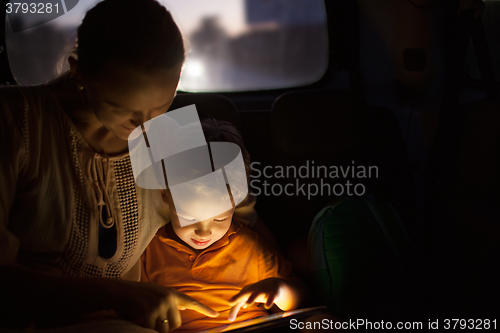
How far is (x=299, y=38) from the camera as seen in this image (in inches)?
75.8

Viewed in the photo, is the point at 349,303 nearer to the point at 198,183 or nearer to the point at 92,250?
the point at 198,183

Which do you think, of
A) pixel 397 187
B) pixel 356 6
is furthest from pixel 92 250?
pixel 356 6

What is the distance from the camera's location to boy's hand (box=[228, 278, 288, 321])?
3.07 feet

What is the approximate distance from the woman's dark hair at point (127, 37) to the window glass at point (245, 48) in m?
1.08

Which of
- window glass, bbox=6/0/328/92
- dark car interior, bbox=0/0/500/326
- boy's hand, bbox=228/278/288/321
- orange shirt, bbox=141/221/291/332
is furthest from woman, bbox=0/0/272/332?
window glass, bbox=6/0/328/92

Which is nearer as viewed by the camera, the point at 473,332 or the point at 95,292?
the point at 95,292

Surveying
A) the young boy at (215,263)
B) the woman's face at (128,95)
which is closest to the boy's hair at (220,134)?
the young boy at (215,263)

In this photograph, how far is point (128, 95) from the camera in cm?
71

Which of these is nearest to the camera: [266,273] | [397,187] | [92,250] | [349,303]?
[92,250]

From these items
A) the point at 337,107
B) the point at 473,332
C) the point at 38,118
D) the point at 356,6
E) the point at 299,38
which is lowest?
the point at 473,332

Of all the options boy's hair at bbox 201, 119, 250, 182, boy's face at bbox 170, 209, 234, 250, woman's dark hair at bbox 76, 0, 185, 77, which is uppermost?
woman's dark hair at bbox 76, 0, 185, 77

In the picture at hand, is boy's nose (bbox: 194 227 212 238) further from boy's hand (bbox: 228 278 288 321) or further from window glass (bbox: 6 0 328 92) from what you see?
window glass (bbox: 6 0 328 92)

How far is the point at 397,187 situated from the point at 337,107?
1.27ft

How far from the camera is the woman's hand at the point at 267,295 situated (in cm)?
94
